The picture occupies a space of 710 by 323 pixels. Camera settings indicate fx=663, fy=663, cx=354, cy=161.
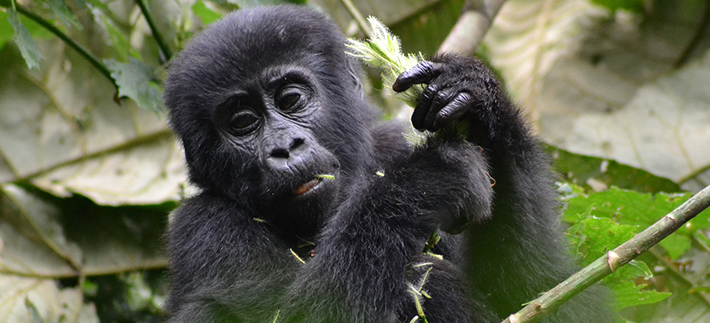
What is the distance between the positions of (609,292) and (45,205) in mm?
Result: 4319

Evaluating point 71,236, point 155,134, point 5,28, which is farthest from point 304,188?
point 155,134

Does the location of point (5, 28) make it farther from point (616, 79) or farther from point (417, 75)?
point (616, 79)

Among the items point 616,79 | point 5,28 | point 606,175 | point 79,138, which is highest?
point 5,28

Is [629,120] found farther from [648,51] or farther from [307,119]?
[307,119]

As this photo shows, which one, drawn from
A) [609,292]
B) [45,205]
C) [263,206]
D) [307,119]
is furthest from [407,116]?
[45,205]

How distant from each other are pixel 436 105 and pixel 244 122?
4.02 feet

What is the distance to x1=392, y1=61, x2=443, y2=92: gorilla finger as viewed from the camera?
8.58 ft

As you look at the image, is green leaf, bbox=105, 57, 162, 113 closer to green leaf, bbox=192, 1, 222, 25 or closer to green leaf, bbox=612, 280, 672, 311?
green leaf, bbox=192, 1, 222, 25

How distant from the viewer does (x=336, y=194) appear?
3350 millimetres

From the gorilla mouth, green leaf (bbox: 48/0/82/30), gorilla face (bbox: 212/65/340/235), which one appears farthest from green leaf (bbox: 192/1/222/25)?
the gorilla mouth

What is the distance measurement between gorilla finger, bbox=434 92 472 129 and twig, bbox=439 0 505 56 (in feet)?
8.17

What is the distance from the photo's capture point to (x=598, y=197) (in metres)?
3.85

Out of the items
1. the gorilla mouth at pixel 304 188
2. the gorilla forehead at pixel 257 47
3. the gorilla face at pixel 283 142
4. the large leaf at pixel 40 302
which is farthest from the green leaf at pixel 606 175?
the large leaf at pixel 40 302

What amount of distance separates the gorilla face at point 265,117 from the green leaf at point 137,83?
0.69 metres
